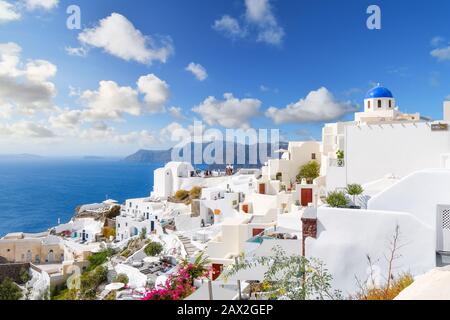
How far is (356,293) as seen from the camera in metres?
4.89

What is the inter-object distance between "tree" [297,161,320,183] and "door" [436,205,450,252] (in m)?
15.8

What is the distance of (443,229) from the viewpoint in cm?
547

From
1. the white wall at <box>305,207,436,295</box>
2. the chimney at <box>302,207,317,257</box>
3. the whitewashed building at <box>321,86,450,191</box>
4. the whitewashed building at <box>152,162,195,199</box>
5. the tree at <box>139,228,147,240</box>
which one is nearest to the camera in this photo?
the white wall at <box>305,207,436,295</box>

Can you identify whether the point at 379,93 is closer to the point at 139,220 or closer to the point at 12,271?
the point at 139,220

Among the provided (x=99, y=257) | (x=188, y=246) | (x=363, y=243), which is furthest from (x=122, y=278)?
(x=363, y=243)

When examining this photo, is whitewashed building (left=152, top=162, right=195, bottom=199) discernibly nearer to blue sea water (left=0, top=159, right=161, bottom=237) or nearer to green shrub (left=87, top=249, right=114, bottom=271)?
green shrub (left=87, top=249, right=114, bottom=271)

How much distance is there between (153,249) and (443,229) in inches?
607

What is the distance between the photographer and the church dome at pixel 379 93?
1945 centimetres

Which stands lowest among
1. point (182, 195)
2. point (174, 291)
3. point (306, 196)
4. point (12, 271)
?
point (12, 271)

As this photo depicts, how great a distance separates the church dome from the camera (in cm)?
1945

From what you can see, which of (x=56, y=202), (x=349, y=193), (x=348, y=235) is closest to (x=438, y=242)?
(x=348, y=235)

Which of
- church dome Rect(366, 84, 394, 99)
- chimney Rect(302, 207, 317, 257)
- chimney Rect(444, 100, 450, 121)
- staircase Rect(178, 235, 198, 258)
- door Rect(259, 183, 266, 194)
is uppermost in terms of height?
church dome Rect(366, 84, 394, 99)

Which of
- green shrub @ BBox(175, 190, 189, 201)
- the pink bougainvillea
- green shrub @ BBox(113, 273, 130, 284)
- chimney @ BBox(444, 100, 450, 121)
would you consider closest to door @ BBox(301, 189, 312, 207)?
chimney @ BBox(444, 100, 450, 121)

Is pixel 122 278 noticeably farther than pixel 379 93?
No
